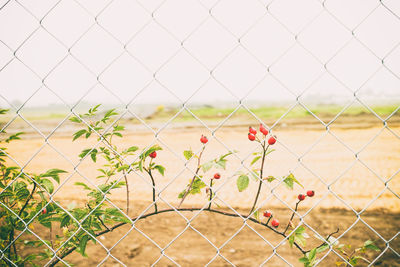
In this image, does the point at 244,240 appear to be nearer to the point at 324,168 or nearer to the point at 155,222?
the point at 155,222

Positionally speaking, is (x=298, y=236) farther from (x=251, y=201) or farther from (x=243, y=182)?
(x=251, y=201)

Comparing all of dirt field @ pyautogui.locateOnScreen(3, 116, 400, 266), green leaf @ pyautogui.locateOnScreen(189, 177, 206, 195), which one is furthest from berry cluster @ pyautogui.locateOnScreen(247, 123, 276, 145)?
green leaf @ pyautogui.locateOnScreen(189, 177, 206, 195)

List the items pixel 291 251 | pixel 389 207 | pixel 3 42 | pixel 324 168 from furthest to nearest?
pixel 324 168
pixel 389 207
pixel 291 251
pixel 3 42

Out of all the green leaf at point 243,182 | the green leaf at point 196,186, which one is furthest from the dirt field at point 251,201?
the green leaf at point 196,186

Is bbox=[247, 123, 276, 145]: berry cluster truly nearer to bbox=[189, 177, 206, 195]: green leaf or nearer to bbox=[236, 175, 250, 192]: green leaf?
bbox=[236, 175, 250, 192]: green leaf

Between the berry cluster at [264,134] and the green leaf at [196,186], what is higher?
the berry cluster at [264,134]

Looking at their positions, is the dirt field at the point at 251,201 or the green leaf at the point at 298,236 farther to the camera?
the dirt field at the point at 251,201

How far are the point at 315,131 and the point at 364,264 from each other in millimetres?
9375

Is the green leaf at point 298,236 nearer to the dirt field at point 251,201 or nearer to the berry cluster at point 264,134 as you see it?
the dirt field at point 251,201

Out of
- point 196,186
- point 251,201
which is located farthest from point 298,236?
point 251,201

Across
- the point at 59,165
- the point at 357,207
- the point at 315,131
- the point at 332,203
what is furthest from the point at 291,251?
the point at 315,131

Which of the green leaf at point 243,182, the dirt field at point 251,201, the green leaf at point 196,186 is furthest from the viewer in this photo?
the dirt field at point 251,201

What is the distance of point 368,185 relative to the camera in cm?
491

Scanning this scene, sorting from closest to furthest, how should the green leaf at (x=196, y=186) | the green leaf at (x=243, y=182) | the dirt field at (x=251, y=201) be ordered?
the green leaf at (x=243, y=182), the green leaf at (x=196, y=186), the dirt field at (x=251, y=201)
